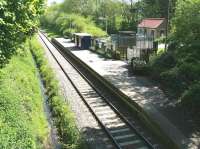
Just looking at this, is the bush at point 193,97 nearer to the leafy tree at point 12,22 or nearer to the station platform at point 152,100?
the station platform at point 152,100

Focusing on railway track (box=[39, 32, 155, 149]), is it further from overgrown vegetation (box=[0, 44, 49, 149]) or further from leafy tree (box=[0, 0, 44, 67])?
leafy tree (box=[0, 0, 44, 67])

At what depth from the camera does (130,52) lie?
38062mm

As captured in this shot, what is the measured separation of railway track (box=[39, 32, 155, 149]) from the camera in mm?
15961

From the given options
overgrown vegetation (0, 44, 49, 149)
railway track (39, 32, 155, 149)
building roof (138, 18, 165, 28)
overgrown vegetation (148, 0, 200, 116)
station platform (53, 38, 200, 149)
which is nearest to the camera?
overgrown vegetation (0, 44, 49, 149)

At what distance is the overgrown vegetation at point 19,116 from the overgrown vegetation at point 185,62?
6.70m

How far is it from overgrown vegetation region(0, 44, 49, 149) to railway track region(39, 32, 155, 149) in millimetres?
2874

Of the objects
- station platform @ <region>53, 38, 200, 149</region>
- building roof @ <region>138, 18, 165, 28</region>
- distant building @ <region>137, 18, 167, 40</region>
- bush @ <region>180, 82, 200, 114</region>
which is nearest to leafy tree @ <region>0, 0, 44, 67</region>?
station platform @ <region>53, 38, 200, 149</region>

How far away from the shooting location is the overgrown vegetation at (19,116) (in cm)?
Result: 1325

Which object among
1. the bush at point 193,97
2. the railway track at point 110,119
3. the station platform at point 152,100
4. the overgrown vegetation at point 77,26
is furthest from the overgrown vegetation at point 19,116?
the overgrown vegetation at point 77,26

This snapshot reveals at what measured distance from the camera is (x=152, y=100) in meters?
21.5

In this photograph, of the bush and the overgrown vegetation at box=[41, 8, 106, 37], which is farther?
the overgrown vegetation at box=[41, 8, 106, 37]

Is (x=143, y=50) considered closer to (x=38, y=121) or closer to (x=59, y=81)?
(x=59, y=81)

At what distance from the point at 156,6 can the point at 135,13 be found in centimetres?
1099

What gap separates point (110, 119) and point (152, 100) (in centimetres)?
352
